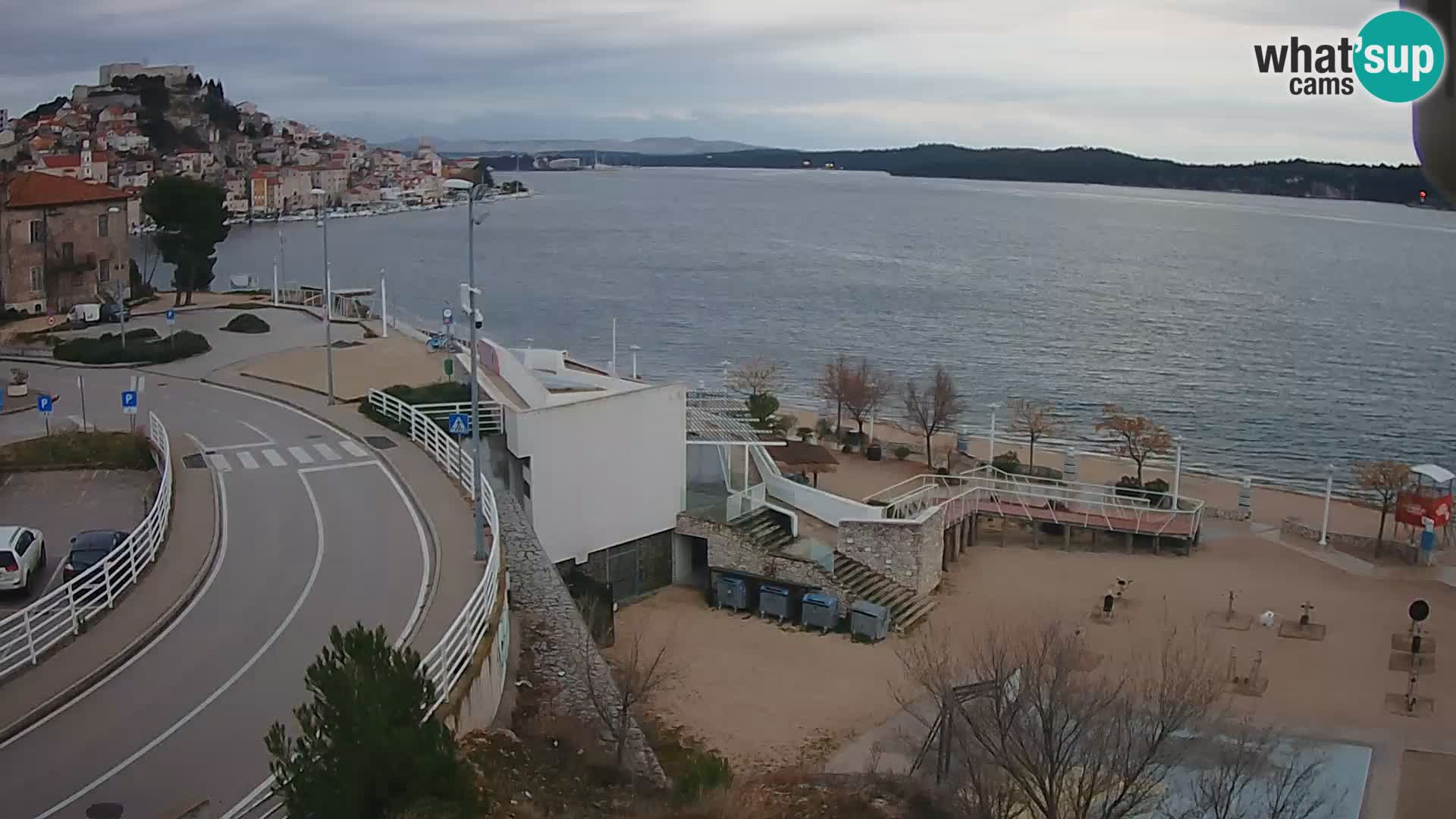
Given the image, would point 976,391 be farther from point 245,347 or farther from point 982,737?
point 982,737

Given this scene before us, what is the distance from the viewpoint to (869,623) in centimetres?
2334

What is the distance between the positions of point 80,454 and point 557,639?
1327cm

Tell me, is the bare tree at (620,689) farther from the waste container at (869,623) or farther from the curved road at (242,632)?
the waste container at (869,623)

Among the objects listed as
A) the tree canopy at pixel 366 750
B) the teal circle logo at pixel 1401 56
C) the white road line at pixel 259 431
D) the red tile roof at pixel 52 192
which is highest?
the teal circle logo at pixel 1401 56

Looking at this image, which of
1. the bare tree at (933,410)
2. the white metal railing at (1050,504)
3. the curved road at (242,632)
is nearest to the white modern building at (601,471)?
the curved road at (242,632)

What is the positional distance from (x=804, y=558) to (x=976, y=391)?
1494 inches

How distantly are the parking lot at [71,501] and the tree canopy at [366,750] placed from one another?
492 inches

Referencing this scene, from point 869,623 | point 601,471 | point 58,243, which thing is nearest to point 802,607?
point 869,623

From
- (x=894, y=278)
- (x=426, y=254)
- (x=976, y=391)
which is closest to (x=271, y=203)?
(x=426, y=254)

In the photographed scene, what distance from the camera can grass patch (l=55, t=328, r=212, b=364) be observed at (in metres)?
35.8

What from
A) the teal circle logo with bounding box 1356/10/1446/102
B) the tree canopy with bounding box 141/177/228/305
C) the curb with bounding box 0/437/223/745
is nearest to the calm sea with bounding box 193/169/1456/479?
the tree canopy with bounding box 141/177/228/305

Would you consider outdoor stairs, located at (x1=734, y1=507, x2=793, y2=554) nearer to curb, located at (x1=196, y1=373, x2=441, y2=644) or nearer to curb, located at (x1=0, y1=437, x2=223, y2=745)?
curb, located at (x1=196, y1=373, x2=441, y2=644)

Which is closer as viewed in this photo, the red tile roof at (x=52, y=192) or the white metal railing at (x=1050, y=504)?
the white metal railing at (x=1050, y=504)

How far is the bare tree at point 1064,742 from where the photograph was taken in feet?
42.1
